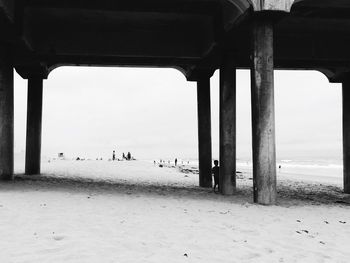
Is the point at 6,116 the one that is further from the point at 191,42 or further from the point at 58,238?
the point at 58,238

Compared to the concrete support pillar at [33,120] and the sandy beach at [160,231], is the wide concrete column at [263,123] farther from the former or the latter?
the concrete support pillar at [33,120]

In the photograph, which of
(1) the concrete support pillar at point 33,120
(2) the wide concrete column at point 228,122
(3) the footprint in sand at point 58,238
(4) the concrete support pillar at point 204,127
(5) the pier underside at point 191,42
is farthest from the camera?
(1) the concrete support pillar at point 33,120

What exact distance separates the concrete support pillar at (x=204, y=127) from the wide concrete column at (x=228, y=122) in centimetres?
282

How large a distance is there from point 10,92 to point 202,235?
10.7 meters

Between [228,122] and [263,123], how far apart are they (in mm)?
3419

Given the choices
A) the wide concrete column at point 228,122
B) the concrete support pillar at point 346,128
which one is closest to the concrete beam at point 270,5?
the wide concrete column at point 228,122

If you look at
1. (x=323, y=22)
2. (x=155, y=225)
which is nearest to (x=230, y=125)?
(x=323, y=22)

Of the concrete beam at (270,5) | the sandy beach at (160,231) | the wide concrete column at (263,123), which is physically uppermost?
the concrete beam at (270,5)

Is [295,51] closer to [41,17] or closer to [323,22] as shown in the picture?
[323,22]

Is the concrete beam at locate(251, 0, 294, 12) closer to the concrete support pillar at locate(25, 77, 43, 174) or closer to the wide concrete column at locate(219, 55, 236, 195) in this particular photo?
the wide concrete column at locate(219, 55, 236, 195)

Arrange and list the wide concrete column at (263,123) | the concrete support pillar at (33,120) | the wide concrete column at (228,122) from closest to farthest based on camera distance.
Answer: the wide concrete column at (263,123)
the wide concrete column at (228,122)
the concrete support pillar at (33,120)

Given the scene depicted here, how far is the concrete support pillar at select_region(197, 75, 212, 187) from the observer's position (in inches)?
671

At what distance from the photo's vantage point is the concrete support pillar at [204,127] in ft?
55.9

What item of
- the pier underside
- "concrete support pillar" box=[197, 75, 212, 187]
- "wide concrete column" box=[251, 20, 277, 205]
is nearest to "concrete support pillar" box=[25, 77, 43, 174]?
the pier underside
